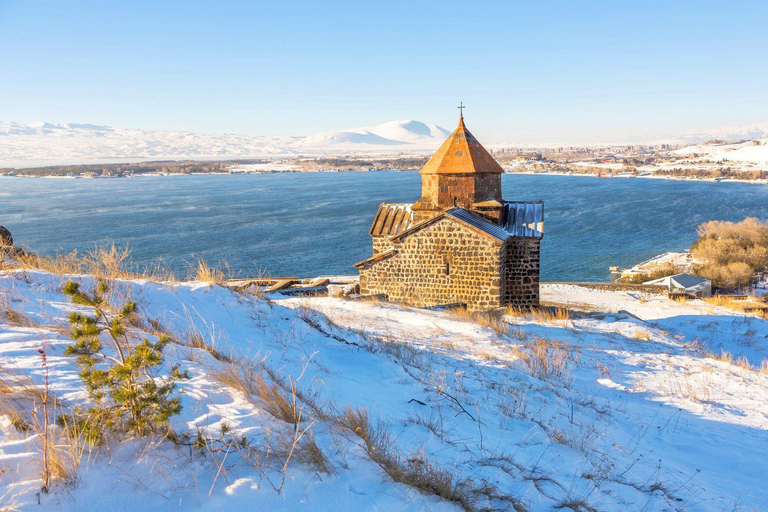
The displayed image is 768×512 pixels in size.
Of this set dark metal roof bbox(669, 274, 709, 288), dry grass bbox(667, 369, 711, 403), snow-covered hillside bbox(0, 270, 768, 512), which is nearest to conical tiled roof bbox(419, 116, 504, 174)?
snow-covered hillside bbox(0, 270, 768, 512)

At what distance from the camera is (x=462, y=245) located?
504 inches

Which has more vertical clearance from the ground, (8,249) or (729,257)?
(8,249)

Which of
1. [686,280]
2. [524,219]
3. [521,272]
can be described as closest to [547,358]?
[521,272]

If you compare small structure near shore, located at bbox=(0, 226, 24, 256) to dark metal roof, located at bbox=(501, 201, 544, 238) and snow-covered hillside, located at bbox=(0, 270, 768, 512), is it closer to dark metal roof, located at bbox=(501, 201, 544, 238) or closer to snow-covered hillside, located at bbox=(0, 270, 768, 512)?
snow-covered hillside, located at bbox=(0, 270, 768, 512)

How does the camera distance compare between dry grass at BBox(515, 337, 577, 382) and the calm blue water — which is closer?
dry grass at BBox(515, 337, 577, 382)

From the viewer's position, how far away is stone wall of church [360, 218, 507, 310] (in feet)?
41.7

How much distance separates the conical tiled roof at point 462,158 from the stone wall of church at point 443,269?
192 cm

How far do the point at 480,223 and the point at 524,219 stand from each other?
73.4 inches

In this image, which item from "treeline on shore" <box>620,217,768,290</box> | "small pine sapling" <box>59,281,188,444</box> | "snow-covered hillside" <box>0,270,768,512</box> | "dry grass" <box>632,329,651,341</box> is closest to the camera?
"snow-covered hillside" <box>0,270,768,512</box>

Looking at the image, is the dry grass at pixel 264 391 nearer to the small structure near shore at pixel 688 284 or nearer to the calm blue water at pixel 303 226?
the calm blue water at pixel 303 226

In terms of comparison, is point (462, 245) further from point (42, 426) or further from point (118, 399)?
point (42, 426)

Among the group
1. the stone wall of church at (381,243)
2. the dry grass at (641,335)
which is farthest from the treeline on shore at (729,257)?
the dry grass at (641,335)

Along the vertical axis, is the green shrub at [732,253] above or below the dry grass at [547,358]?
below

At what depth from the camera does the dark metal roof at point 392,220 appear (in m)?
15.1
